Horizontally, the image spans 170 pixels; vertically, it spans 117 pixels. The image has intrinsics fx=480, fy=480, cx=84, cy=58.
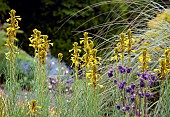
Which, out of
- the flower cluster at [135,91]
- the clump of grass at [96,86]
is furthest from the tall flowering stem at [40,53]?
the flower cluster at [135,91]

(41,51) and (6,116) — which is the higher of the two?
(41,51)

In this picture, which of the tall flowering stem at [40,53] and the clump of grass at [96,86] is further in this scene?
the tall flowering stem at [40,53]

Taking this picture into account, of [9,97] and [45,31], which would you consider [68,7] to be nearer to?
[45,31]

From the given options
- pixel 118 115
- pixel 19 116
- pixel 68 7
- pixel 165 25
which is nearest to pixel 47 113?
pixel 19 116

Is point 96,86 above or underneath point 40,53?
underneath

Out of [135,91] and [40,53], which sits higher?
[40,53]

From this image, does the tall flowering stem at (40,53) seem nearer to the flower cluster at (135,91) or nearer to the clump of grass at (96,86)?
the clump of grass at (96,86)

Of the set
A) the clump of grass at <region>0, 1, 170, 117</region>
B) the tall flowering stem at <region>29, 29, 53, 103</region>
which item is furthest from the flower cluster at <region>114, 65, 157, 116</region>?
the tall flowering stem at <region>29, 29, 53, 103</region>

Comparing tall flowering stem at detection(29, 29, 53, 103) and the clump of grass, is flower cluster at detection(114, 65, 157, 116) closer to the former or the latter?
the clump of grass

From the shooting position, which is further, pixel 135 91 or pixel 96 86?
pixel 96 86

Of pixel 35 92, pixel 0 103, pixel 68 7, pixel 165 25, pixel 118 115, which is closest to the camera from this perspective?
pixel 0 103

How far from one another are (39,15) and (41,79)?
22.5 feet

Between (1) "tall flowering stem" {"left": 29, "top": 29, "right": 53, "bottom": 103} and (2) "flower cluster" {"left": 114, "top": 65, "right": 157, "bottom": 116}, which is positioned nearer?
(2) "flower cluster" {"left": 114, "top": 65, "right": 157, "bottom": 116}

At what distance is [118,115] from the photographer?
10.7 ft
